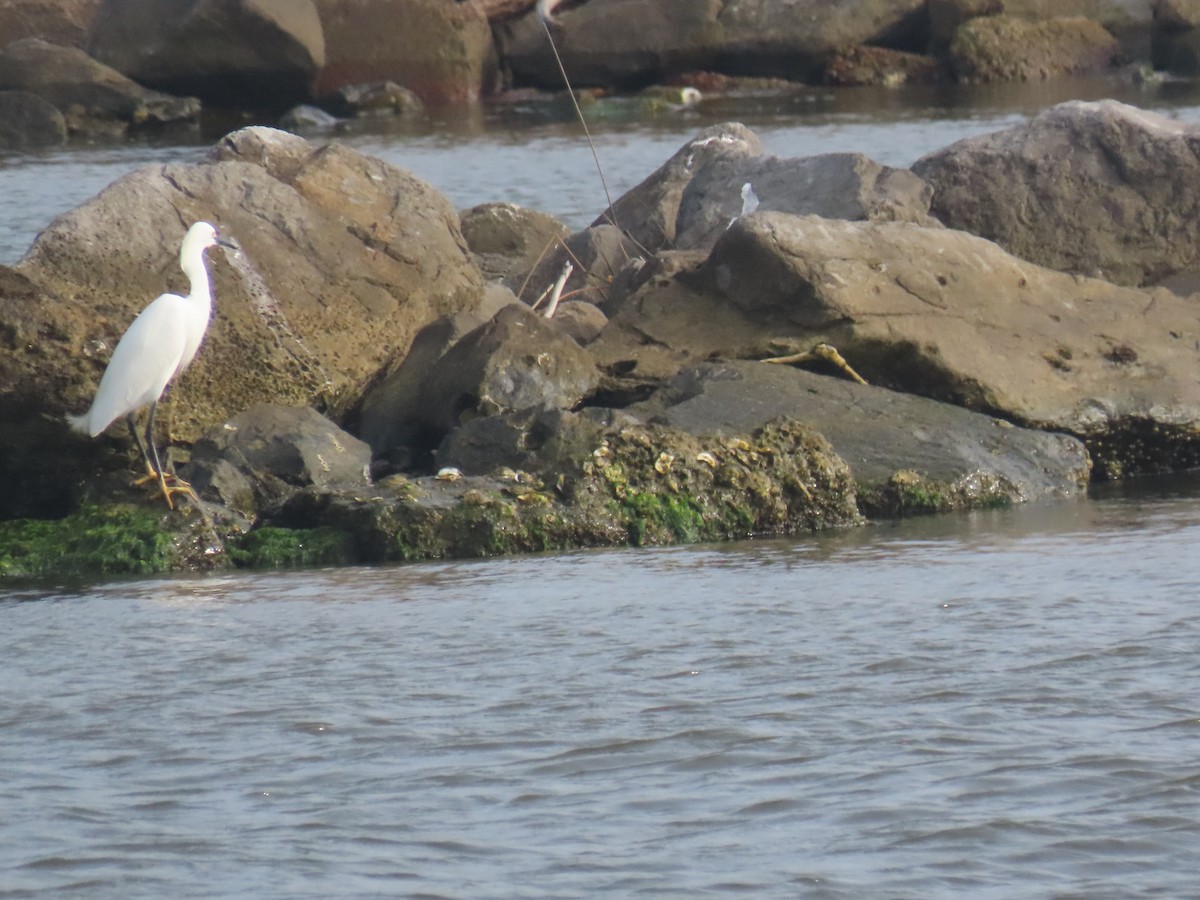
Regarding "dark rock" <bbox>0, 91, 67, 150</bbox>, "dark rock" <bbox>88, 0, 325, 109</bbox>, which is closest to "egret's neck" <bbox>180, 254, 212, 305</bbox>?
"dark rock" <bbox>0, 91, 67, 150</bbox>

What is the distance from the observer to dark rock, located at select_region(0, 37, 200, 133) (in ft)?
109

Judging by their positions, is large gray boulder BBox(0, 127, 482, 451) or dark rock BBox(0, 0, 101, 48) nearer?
large gray boulder BBox(0, 127, 482, 451)

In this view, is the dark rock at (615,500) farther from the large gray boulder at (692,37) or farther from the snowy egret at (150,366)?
the large gray boulder at (692,37)

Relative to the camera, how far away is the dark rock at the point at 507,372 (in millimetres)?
9562

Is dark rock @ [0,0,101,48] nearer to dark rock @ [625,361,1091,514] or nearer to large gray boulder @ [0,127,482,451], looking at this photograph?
large gray boulder @ [0,127,482,451]

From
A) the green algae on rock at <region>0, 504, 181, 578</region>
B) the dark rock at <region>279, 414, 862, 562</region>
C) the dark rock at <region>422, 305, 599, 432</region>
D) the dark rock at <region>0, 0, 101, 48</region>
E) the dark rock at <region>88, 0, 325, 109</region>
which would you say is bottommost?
the green algae on rock at <region>0, 504, 181, 578</region>

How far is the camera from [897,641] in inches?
241

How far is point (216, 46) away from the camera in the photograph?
33.7m

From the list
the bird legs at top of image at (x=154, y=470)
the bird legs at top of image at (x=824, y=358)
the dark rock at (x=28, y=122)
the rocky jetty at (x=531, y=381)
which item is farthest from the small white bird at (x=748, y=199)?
the dark rock at (x=28, y=122)

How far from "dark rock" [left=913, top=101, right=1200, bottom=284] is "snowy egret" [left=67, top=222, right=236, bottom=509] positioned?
252 inches

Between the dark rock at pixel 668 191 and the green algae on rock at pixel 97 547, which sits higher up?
the dark rock at pixel 668 191

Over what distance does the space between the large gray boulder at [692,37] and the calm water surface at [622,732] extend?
3088 cm

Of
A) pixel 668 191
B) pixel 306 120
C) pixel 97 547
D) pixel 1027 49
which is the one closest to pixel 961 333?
pixel 668 191

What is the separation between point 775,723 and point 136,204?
6.15 metres
